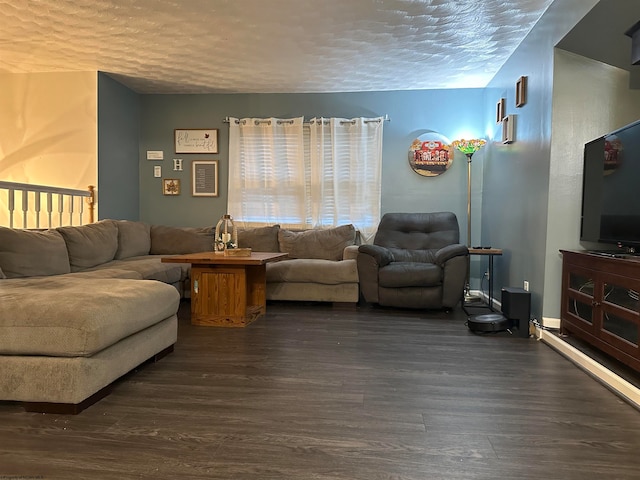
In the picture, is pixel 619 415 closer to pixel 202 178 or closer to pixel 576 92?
pixel 576 92

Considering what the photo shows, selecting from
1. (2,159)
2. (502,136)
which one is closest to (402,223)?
(502,136)

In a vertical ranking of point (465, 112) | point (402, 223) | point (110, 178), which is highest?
point (465, 112)

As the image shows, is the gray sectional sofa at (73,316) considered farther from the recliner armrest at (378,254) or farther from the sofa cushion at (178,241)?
the recliner armrest at (378,254)

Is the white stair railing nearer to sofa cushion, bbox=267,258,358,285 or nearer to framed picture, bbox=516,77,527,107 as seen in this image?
sofa cushion, bbox=267,258,358,285

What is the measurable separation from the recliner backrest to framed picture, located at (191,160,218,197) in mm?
2144

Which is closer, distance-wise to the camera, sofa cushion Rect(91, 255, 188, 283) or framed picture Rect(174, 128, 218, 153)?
sofa cushion Rect(91, 255, 188, 283)

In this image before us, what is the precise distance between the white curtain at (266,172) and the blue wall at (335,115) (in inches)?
6.0

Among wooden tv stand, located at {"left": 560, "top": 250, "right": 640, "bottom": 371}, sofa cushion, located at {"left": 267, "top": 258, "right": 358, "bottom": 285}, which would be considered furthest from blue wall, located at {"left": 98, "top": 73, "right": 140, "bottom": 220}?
wooden tv stand, located at {"left": 560, "top": 250, "right": 640, "bottom": 371}

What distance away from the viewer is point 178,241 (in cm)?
485

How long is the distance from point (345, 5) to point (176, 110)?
303cm

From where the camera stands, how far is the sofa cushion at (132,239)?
4.35 metres

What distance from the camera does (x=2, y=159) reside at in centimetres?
468

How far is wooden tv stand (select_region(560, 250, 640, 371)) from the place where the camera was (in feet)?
6.97

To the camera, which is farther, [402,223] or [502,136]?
[402,223]
